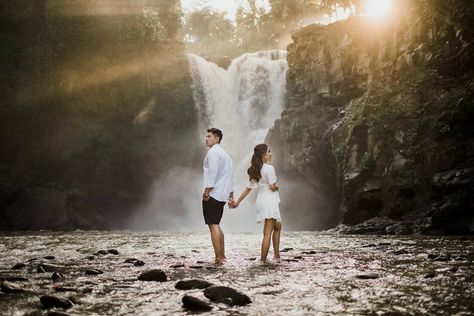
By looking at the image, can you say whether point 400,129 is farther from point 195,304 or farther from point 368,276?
point 195,304

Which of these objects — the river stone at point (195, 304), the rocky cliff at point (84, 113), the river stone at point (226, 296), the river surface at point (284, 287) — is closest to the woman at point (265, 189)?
the river surface at point (284, 287)

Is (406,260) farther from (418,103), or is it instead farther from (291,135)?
(291,135)

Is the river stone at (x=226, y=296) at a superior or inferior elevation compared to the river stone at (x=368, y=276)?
superior

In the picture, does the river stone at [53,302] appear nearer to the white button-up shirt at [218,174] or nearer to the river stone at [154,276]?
the river stone at [154,276]

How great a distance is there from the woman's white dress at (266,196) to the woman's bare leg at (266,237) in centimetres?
10

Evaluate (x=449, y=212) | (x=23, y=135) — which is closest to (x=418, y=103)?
(x=449, y=212)

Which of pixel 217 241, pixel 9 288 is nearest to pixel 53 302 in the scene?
pixel 9 288

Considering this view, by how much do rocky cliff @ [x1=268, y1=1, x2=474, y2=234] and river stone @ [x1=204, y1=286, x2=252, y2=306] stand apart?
12604 millimetres

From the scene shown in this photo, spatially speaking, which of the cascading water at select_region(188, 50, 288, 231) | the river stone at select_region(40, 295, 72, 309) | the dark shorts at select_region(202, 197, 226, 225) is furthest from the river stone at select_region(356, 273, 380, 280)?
the cascading water at select_region(188, 50, 288, 231)

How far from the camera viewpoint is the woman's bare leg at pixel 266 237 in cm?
688

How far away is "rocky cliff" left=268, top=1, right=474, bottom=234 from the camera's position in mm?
15406

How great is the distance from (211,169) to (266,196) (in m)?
1.03

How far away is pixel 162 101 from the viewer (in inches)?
1305

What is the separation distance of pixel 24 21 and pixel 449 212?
92.3 feet
